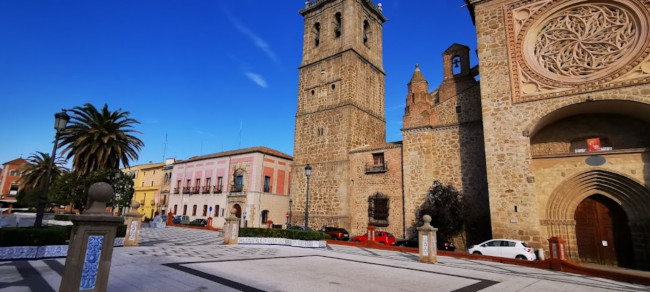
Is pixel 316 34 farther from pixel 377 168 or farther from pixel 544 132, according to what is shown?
pixel 544 132

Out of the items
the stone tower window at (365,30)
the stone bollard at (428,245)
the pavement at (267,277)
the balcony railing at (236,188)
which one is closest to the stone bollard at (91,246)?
the pavement at (267,277)

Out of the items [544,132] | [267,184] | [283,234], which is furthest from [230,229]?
[267,184]

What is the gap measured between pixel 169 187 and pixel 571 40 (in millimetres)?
43986

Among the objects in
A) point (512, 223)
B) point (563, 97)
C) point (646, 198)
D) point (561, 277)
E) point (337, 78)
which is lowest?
point (561, 277)

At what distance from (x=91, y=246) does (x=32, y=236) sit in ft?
25.0

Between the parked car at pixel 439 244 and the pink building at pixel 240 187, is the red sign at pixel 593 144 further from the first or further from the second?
the pink building at pixel 240 187

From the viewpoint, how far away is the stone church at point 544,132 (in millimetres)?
14836

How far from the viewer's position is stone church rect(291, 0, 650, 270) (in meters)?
14.8

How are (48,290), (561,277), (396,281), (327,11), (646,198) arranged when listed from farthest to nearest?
1. (327,11)
2. (646,198)
3. (561,277)
4. (396,281)
5. (48,290)

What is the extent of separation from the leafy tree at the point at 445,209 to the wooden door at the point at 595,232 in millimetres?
5474

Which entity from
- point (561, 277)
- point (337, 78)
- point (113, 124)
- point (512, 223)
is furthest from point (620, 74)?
point (113, 124)

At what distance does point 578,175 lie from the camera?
15812 millimetres

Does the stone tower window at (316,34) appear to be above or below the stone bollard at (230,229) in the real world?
above

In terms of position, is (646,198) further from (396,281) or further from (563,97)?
(396,281)
